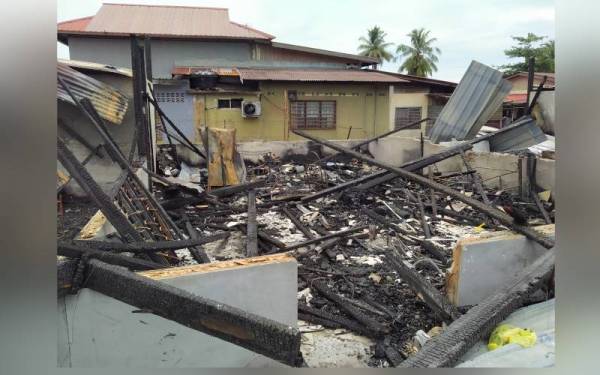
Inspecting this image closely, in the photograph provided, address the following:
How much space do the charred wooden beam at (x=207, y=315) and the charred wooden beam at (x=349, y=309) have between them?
221 cm

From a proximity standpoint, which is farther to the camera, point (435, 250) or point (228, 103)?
point (228, 103)

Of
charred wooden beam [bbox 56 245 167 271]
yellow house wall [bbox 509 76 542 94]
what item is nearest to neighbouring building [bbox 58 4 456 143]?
yellow house wall [bbox 509 76 542 94]

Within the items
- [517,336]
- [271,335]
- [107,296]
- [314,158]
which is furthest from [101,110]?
[314,158]

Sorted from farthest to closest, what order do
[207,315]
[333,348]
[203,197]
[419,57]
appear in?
[419,57], [203,197], [333,348], [207,315]

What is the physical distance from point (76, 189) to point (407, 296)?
6.24m

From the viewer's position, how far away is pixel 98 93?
23.1 ft

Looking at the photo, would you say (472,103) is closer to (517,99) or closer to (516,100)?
(516,100)

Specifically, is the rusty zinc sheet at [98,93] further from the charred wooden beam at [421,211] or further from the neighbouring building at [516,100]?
the neighbouring building at [516,100]

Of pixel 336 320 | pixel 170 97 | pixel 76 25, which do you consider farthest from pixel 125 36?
pixel 336 320

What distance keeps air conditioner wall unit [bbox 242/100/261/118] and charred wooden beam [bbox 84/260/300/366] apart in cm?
1518

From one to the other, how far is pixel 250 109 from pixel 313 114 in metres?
2.85

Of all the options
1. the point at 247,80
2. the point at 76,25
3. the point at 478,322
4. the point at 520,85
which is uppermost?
the point at 76,25

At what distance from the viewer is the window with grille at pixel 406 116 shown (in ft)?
63.5

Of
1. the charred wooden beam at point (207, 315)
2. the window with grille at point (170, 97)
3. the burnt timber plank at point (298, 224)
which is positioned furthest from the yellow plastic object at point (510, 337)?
the window with grille at point (170, 97)
